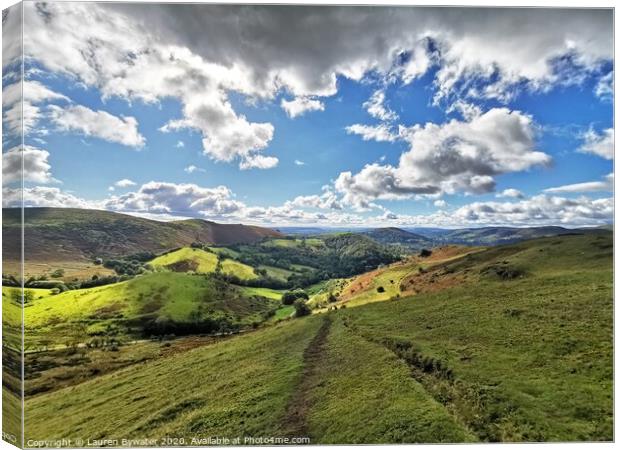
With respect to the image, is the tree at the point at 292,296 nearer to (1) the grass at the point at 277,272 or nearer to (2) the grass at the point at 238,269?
(1) the grass at the point at 277,272

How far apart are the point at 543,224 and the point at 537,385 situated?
37.7 ft

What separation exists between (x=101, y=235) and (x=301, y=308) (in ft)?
59.8

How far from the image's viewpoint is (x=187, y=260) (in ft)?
106

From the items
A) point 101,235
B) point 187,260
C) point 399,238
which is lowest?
point 187,260

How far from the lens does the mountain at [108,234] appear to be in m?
21.1

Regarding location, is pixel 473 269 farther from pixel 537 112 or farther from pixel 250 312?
pixel 250 312

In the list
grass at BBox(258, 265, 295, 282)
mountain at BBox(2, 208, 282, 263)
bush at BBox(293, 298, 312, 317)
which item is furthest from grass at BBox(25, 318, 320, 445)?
grass at BBox(258, 265, 295, 282)

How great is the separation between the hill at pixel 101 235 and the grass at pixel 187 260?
142 centimetres

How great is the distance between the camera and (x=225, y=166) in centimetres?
2103

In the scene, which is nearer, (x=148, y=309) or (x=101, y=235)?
(x=101, y=235)

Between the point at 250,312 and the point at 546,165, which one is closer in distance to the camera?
the point at 546,165

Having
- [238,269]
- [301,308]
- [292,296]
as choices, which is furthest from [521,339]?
[238,269]

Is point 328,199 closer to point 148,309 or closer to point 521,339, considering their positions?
point 521,339

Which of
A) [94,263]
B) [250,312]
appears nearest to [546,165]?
[250,312]
